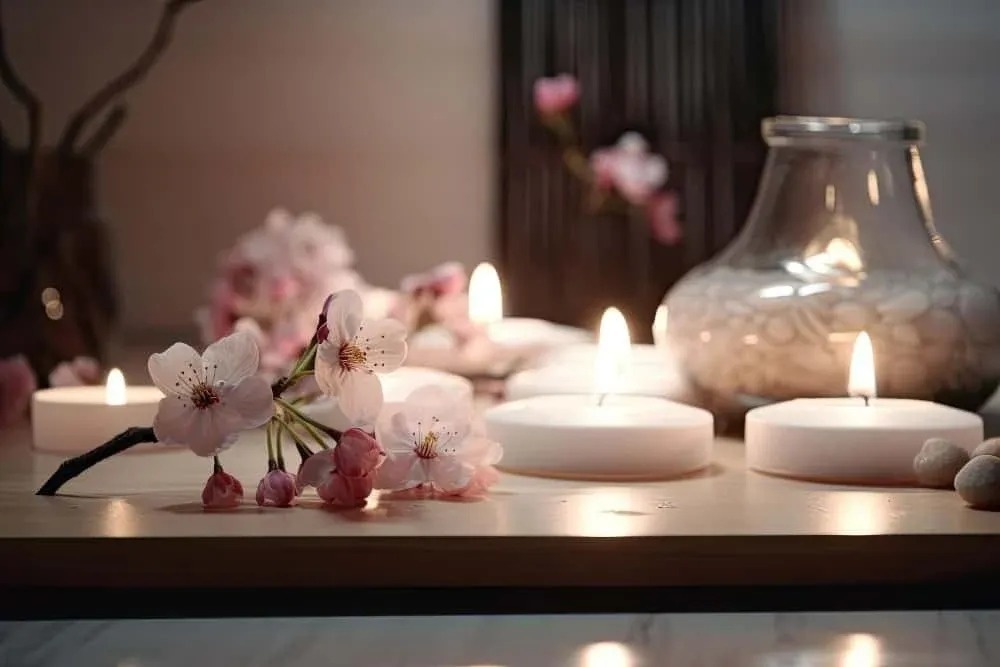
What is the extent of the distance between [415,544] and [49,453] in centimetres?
37

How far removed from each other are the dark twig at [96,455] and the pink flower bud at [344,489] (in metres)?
0.08

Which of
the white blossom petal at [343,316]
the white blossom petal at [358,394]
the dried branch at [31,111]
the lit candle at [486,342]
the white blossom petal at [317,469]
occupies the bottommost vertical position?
the lit candle at [486,342]

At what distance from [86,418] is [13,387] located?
20 centimetres

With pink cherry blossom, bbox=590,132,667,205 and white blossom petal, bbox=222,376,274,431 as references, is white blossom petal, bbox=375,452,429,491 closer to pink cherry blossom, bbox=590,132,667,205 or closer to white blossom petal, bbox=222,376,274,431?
white blossom petal, bbox=222,376,274,431

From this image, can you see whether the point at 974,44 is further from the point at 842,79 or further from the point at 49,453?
the point at 49,453

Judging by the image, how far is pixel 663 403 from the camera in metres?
0.77

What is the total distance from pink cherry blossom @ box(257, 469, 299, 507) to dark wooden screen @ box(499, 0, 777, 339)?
3.25 feet

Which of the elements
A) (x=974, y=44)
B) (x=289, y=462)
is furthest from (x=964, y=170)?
(x=289, y=462)

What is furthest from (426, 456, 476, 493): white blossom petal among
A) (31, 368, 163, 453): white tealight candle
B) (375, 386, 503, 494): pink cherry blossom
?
(31, 368, 163, 453): white tealight candle

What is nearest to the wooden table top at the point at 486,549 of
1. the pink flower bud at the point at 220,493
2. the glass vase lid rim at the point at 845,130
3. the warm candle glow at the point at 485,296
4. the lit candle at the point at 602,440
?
the pink flower bud at the point at 220,493

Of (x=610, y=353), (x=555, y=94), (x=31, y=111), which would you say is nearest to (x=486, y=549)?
(x=610, y=353)

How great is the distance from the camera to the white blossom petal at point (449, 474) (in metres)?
0.63

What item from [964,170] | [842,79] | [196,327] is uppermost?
[842,79]

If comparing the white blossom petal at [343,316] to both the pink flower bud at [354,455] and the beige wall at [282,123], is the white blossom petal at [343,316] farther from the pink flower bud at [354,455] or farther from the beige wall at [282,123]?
the beige wall at [282,123]
